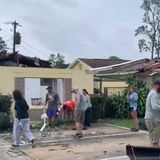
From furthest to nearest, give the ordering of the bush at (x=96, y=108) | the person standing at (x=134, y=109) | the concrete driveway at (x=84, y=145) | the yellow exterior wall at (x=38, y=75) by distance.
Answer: the yellow exterior wall at (x=38, y=75) → the bush at (x=96, y=108) → the person standing at (x=134, y=109) → the concrete driveway at (x=84, y=145)

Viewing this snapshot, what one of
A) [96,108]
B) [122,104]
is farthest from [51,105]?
[122,104]

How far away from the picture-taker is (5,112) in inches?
695

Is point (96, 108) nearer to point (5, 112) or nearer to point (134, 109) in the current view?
point (134, 109)

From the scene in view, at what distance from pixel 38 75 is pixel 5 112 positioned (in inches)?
187

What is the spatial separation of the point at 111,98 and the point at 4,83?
5.15 m

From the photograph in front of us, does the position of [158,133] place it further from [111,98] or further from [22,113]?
[111,98]

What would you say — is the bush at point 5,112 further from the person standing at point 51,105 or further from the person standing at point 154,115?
the person standing at point 154,115

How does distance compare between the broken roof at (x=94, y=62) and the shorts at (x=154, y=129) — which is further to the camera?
the broken roof at (x=94, y=62)

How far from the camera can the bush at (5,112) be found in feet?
56.2

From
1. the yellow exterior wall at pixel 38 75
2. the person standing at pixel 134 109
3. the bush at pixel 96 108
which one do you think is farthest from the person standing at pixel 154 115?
the yellow exterior wall at pixel 38 75

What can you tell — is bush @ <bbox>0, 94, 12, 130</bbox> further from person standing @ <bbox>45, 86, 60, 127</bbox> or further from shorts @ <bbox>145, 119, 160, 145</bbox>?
shorts @ <bbox>145, 119, 160, 145</bbox>

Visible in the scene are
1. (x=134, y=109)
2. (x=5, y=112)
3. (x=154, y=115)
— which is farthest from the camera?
(x=5, y=112)

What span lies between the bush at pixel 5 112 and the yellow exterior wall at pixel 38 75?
3.25m

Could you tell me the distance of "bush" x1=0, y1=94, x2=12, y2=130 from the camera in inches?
674
